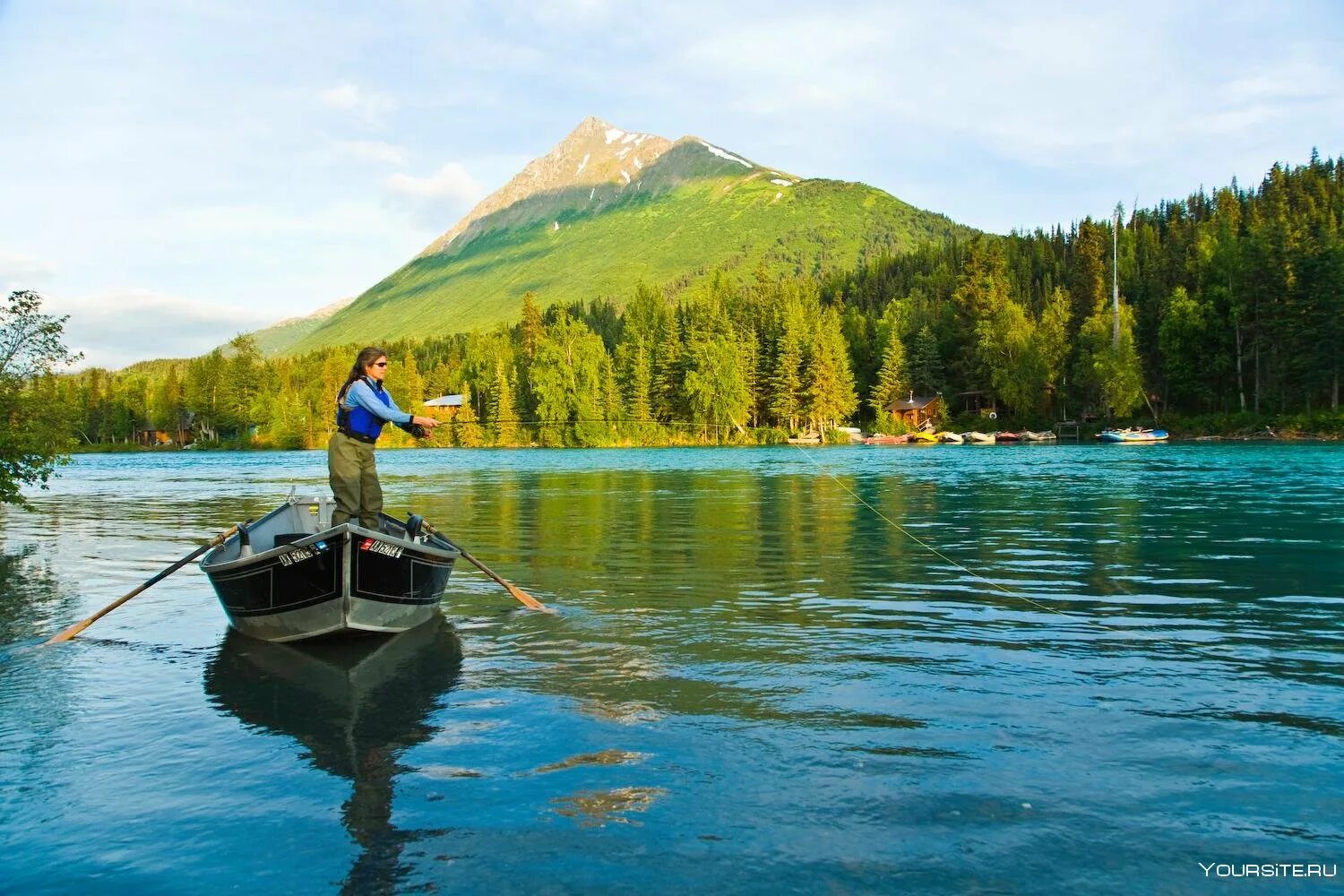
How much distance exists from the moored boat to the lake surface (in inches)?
2915

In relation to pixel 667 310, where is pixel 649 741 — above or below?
below

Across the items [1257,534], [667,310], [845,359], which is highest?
[667,310]

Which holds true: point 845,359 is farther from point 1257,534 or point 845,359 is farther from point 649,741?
point 649,741

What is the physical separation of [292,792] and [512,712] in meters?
2.23

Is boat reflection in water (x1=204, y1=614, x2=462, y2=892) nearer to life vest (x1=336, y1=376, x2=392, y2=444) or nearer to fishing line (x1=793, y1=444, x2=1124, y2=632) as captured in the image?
life vest (x1=336, y1=376, x2=392, y2=444)

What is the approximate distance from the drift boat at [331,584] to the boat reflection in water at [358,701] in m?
0.32

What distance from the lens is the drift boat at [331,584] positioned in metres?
11.0

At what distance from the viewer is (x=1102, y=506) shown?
2838 centimetres

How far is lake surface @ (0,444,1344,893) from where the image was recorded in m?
5.87

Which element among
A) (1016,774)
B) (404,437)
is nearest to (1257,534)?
(1016,774)

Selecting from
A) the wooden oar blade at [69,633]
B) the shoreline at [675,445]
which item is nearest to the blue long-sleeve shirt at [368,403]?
the wooden oar blade at [69,633]

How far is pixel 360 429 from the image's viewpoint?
38.5 ft

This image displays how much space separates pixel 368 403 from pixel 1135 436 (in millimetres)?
88763

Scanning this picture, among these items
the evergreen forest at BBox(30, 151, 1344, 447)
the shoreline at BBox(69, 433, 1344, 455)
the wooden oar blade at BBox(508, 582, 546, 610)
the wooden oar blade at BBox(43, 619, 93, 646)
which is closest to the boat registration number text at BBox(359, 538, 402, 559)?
the wooden oar blade at BBox(508, 582, 546, 610)
